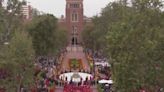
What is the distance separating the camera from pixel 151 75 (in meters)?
22.8

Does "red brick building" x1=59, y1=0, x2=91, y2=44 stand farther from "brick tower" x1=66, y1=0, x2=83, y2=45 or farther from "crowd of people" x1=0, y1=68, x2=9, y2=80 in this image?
"crowd of people" x1=0, y1=68, x2=9, y2=80

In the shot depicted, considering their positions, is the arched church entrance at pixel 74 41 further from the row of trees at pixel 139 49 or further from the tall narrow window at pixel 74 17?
the row of trees at pixel 139 49

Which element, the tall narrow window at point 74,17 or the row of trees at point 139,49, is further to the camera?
the tall narrow window at point 74,17

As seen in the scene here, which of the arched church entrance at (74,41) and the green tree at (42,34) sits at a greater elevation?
the green tree at (42,34)

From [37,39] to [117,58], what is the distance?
106 ft

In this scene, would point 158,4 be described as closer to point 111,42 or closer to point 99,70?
point 111,42

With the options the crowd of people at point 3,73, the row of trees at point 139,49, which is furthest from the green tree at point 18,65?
the row of trees at point 139,49

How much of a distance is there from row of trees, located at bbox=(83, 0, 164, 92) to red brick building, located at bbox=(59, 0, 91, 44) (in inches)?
3900

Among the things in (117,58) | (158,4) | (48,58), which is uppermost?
(158,4)

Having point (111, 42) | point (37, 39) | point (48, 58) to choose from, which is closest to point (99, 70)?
point (37, 39)

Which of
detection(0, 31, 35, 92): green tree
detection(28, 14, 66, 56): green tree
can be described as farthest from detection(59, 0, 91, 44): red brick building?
detection(0, 31, 35, 92): green tree

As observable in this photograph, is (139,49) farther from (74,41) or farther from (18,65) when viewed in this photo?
(74,41)

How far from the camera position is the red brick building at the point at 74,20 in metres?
123

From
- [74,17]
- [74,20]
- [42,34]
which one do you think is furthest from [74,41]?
[42,34]
